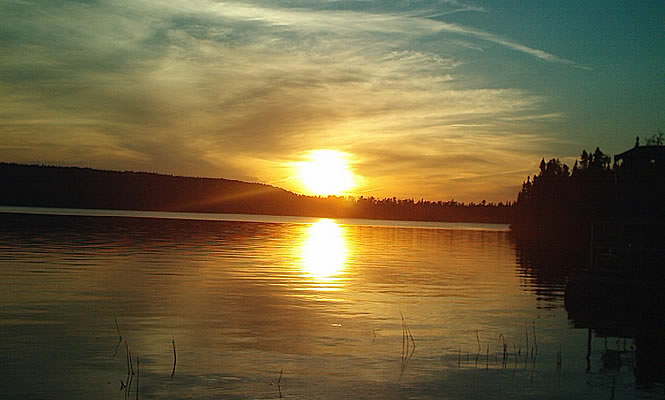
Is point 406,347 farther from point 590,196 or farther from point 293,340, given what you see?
point 590,196

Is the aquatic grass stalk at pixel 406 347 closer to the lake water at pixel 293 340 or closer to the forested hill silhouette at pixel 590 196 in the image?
the lake water at pixel 293 340

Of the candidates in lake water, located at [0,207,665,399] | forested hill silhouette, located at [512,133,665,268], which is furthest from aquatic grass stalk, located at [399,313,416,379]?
forested hill silhouette, located at [512,133,665,268]

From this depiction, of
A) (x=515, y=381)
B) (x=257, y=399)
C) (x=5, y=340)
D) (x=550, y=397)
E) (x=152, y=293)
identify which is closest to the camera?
(x=257, y=399)

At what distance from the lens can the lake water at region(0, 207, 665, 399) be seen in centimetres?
1795

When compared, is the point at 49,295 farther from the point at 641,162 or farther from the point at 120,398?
the point at 641,162

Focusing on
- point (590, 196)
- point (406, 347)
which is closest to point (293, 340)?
point (406, 347)

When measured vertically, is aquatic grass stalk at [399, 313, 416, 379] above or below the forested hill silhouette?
below

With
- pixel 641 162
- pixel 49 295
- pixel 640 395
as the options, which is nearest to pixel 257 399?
pixel 640 395

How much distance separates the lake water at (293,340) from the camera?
17953 mm

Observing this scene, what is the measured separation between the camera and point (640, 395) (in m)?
17.9

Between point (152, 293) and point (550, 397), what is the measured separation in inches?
948

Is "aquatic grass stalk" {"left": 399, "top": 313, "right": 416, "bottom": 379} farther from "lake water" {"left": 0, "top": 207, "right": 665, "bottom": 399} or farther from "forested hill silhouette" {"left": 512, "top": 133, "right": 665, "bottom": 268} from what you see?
"forested hill silhouette" {"left": 512, "top": 133, "right": 665, "bottom": 268}

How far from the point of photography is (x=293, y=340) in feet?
78.8

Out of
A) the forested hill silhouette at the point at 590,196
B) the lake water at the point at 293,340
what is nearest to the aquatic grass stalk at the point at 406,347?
the lake water at the point at 293,340
